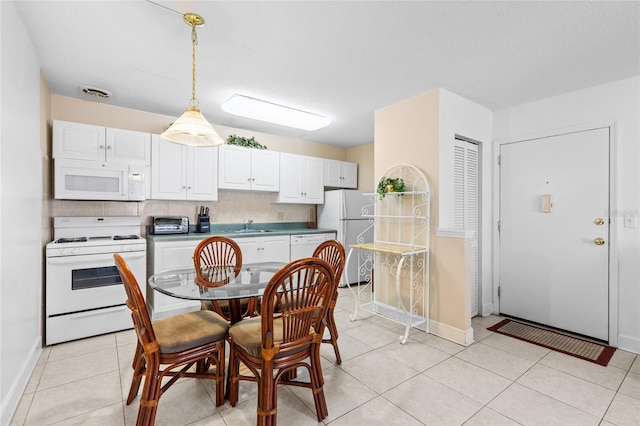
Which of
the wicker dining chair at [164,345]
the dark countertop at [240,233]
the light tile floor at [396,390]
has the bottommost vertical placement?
the light tile floor at [396,390]

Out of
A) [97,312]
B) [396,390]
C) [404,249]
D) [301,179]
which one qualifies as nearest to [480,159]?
[404,249]

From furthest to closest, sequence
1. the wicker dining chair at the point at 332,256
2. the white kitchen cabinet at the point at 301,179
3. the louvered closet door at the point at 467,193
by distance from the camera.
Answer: the white kitchen cabinet at the point at 301,179
the louvered closet door at the point at 467,193
the wicker dining chair at the point at 332,256

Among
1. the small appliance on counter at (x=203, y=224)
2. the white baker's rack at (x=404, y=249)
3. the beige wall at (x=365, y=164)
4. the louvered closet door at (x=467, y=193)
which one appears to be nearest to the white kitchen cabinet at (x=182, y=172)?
the small appliance on counter at (x=203, y=224)

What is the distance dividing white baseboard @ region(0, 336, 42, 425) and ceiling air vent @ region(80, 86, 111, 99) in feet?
7.87

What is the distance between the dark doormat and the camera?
2.67m

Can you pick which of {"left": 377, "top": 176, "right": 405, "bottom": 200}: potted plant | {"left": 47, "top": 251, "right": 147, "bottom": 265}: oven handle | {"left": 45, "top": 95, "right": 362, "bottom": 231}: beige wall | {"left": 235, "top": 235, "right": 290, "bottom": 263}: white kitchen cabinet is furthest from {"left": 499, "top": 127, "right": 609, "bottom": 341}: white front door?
{"left": 47, "top": 251, "right": 147, "bottom": 265}: oven handle

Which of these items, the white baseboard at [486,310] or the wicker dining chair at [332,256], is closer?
the wicker dining chair at [332,256]

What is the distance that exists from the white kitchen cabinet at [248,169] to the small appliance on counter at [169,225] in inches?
26.1

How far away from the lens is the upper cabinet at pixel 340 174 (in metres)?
5.24

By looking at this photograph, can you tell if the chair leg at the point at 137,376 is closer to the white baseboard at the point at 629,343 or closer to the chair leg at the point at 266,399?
the chair leg at the point at 266,399

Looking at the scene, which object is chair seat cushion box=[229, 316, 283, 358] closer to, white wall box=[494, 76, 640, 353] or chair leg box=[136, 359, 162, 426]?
chair leg box=[136, 359, 162, 426]

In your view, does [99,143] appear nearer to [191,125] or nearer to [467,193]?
[191,125]

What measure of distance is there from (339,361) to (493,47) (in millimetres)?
2703

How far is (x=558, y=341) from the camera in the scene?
9.72 ft
